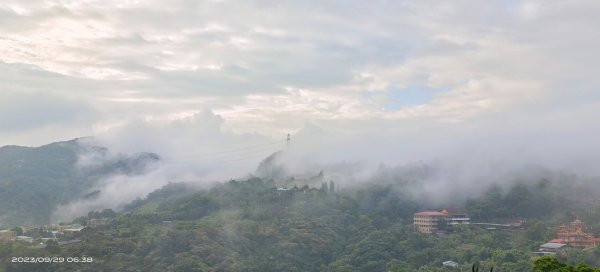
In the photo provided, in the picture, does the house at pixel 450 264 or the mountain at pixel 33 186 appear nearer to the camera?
the house at pixel 450 264

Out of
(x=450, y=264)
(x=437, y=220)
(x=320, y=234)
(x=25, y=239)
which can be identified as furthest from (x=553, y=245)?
(x=25, y=239)

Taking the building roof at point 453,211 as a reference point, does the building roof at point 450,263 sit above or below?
below

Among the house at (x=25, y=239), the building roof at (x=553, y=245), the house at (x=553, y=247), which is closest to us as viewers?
the house at (x=553, y=247)

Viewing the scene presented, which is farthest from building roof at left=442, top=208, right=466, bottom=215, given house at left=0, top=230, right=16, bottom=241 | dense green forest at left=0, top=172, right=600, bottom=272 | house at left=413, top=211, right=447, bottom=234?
house at left=0, top=230, right=16, bottom=241

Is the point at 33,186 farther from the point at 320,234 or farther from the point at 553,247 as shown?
the point at 553,247

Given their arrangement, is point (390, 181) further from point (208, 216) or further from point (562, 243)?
point (562, 243)

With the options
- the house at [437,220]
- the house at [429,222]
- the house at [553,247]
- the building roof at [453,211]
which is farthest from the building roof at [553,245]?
the building roof at [453,211]

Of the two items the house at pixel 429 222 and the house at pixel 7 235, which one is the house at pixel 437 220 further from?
the house at pixel 7 235
